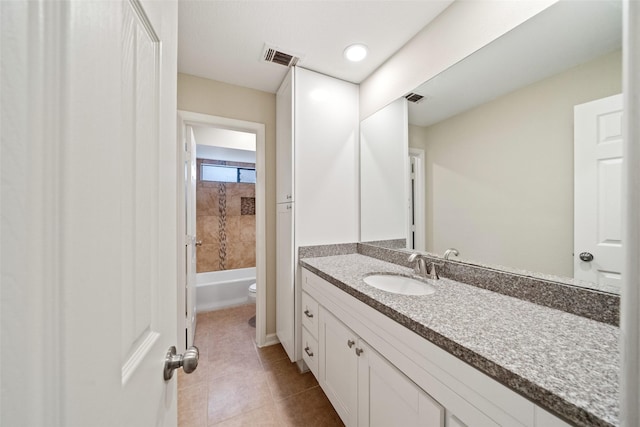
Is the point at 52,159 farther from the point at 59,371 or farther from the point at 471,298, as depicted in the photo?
the point at 471,298

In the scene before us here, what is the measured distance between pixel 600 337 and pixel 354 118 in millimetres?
1872

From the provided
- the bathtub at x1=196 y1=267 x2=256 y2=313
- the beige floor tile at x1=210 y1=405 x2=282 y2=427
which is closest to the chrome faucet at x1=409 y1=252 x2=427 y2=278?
the beige floor tile at x1=210 y1=405 x2=282 y2=427

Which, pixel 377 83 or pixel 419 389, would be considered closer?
pixel 419 389

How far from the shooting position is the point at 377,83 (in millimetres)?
1811

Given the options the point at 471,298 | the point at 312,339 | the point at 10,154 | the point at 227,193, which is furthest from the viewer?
the point at 227,193

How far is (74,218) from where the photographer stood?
222 mm

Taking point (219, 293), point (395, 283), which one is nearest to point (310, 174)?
point (395, 283)

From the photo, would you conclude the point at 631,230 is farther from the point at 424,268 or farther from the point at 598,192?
the point at 424,268

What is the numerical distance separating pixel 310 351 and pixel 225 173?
304cm

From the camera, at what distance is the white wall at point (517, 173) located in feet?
2.93

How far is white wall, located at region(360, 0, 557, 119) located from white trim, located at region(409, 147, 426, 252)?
438mm

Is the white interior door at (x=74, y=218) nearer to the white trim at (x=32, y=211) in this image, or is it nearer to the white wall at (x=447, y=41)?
the white trim at (x=32, y=211)

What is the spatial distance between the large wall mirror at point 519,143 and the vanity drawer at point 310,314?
808 millimetres

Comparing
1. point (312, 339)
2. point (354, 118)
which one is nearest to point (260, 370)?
point (312, 339)
